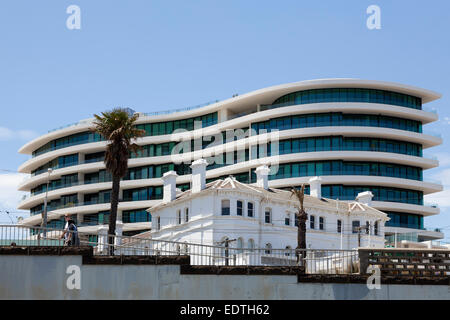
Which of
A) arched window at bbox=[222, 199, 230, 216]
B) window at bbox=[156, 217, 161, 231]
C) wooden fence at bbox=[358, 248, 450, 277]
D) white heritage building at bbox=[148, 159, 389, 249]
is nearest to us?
wooden fence at bbox=[358, 248, 450, 277]

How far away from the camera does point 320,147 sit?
88750 mm

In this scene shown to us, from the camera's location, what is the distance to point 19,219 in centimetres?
11250

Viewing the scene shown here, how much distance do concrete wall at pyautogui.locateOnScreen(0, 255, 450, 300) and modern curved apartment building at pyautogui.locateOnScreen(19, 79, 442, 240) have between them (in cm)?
5893

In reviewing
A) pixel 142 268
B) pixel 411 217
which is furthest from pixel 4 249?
pixel 411 217

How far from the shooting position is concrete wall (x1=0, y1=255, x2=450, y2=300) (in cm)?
2542

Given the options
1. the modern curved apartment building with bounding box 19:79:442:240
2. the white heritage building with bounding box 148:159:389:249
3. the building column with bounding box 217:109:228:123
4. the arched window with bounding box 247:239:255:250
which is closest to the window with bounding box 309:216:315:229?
the white heritage building with bounding box 148:159:389:249

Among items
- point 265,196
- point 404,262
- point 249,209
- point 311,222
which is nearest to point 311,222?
point 311,222

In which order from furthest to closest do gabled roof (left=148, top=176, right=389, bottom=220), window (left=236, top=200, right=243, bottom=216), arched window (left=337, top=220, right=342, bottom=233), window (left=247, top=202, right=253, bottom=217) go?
arched window (left=337, top=220, right=342, bottom=233), window (left=247, top=202, right=253, bottom=217), gabled roof (left=148, top=176, right=389, bottom=220), window (left=236, top=200, right=243, bottom=216)

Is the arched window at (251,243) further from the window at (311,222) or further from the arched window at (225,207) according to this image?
the window at (311,222)

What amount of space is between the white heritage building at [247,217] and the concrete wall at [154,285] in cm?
3002

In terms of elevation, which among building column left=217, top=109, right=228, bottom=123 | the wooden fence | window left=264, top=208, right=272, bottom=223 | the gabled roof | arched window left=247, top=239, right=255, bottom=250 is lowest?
the wooden fence

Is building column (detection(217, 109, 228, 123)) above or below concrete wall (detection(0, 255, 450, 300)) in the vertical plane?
above

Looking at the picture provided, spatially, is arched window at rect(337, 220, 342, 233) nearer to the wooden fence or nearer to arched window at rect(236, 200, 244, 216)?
arched window at rect(236, 200, 244, 216)
